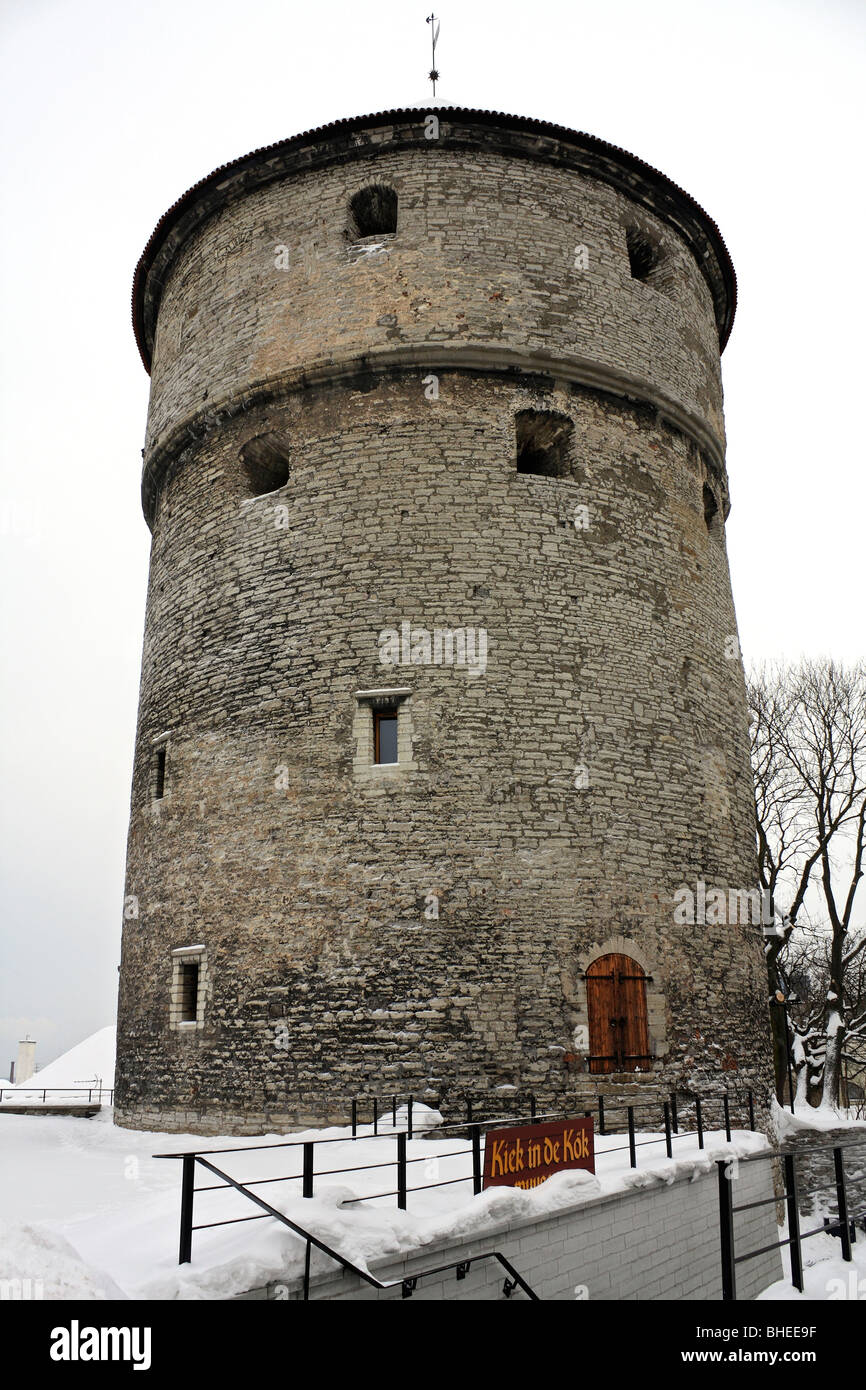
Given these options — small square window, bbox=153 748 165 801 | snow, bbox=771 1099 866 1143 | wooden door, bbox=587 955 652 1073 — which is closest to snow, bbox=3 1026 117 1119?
small square window, bbox=153 748 165 801

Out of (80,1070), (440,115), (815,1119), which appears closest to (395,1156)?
(440,115)

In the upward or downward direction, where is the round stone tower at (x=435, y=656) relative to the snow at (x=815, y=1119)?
Answer: upward

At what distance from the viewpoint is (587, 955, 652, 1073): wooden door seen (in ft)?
33.5

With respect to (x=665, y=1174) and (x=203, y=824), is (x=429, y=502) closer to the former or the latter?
(x=203, y=824)

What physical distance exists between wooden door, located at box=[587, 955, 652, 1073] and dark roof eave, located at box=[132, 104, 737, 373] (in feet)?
32.0

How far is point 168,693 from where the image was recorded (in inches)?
498

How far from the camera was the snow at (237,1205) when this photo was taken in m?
4.35

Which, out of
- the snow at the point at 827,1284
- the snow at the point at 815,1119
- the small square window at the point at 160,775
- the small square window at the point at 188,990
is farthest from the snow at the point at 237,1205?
the snow at the point at 815,1119

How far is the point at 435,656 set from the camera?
434 inches

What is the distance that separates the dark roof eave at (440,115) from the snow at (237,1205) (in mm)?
11175

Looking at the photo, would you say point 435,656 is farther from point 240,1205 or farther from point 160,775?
point 240,1205

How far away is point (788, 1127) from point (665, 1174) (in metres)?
12.0

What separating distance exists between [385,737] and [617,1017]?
11.9ft

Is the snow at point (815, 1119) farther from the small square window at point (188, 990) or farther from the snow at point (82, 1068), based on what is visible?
the snow at point (82, 1068)
